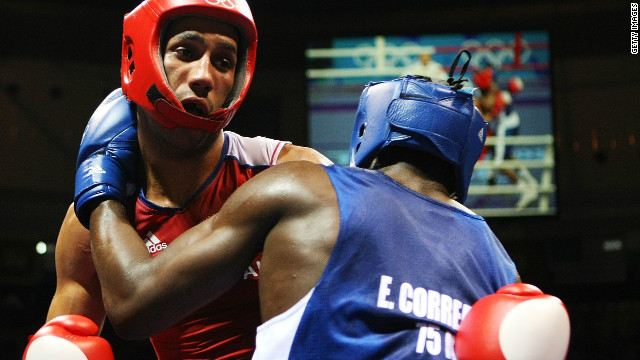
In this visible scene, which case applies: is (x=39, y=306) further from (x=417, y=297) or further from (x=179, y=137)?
(x=417, y=297)

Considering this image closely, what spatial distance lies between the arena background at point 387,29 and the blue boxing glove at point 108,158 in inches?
179

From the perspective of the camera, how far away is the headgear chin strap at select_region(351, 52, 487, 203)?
1668 millimetres

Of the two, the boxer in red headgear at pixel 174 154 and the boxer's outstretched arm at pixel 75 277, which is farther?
the boxer's outstretched arm at pixel 75 277

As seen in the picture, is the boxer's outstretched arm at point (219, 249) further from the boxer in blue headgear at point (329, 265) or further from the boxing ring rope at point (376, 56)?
the boxing ring rope at point (376, 56)

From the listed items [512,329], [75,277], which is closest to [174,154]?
[75,277]

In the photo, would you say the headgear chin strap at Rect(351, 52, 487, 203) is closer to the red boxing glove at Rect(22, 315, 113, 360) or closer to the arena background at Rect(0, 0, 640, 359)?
the red boxing glove at Rect(22, 315, 113, 360)

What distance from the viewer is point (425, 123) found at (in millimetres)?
1665

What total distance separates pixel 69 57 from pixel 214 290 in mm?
5759

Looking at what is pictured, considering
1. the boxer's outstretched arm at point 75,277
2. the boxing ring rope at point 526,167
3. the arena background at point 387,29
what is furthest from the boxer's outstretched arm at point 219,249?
the arena background at point 387,29

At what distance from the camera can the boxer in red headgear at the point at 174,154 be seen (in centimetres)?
186

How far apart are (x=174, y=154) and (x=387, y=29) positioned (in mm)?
4819

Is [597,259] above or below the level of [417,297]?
below

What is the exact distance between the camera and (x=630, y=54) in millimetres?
6758

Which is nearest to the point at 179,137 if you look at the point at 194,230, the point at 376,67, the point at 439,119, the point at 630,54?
the point at 194,230
